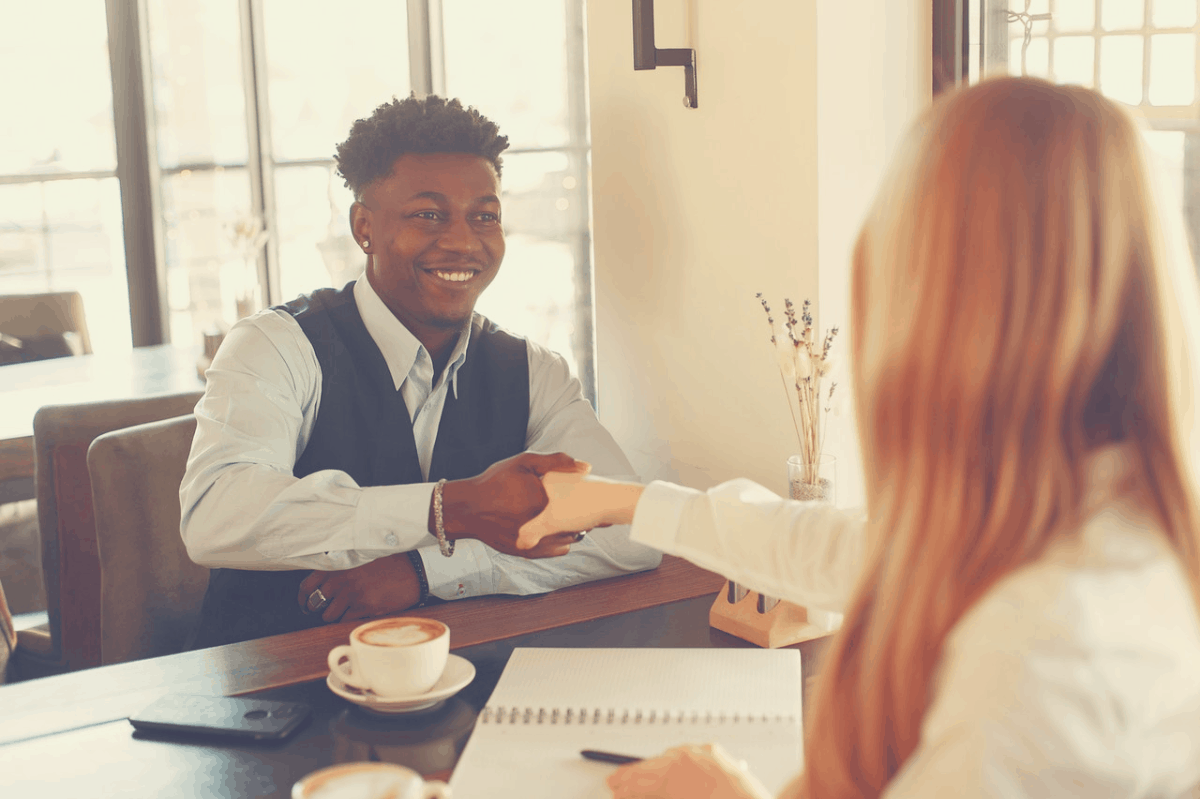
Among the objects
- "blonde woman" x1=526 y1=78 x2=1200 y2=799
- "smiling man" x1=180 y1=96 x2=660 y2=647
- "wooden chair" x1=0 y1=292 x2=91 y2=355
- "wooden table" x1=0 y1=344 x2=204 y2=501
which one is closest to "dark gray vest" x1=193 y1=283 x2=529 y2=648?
"smiling man" x1=180 y1=96 x2=660 y2=647

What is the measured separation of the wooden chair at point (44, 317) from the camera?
3674mm

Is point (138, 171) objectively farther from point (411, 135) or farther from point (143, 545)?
point (143, 545)

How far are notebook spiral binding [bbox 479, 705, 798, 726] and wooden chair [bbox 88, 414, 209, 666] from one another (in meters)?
0.88

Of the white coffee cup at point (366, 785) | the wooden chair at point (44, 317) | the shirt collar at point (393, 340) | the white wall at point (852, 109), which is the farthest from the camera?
the wooden chair at point (44, 317)

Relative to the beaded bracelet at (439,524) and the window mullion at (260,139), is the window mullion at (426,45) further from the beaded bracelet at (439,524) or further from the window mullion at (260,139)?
the beaded bracelet at (439,524)

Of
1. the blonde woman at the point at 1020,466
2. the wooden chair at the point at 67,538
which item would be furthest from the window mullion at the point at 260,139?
the blonde woman at the point at 1020,466

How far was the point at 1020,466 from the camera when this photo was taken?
633mm

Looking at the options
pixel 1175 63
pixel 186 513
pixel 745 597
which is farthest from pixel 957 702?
pixel 186 513

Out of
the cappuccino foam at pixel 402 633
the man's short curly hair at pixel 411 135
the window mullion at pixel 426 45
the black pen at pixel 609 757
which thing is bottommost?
the black pen at pixel 609 757

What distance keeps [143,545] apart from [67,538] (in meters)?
0.24

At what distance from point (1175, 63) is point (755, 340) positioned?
67cm

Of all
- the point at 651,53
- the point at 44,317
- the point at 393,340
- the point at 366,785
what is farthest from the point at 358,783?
the point at 44,317

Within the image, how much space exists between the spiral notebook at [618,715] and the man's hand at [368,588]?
0.30m

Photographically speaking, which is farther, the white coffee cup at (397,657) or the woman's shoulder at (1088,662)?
the white coffee cup at (397,657)
